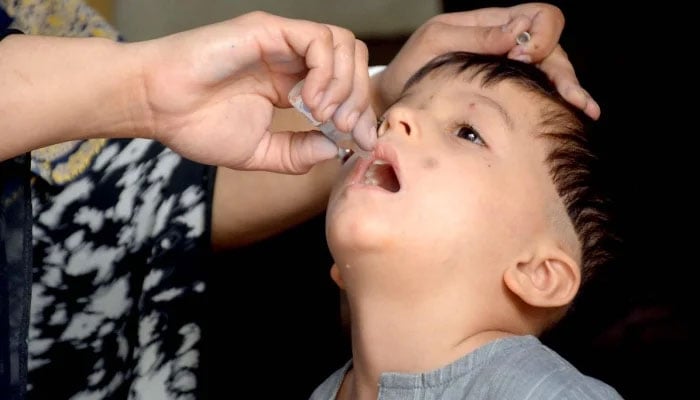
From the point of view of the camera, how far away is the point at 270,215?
123 cm

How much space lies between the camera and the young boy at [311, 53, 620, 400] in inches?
36.3

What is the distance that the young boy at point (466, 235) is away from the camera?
92 centimetres

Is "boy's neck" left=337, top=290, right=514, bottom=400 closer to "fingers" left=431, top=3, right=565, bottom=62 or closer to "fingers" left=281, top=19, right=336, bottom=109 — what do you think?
"fingers" left=281, top=19, right=336, bottom=109

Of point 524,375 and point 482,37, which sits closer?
point 524,375

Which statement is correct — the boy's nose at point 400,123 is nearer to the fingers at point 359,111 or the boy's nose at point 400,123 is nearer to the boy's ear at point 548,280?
the fingers at point 359,111

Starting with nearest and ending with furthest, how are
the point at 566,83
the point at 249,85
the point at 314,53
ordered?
the point at 314,53 → the point at 249,85 → the point at 566,83

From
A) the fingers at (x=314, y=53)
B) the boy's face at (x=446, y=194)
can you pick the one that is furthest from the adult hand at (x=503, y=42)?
the fingers at (x=314, y=53)

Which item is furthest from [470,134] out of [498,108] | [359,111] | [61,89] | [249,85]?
[61,89]

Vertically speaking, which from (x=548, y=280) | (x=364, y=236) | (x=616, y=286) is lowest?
(x=616, y=286)

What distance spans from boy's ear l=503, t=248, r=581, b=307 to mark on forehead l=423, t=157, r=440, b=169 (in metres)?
0.16

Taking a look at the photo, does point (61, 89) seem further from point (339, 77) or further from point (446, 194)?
point (446, 194)

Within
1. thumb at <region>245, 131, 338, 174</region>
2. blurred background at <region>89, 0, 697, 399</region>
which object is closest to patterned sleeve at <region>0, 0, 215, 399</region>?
blurred background at <region>89, 0, 697, 399</region>

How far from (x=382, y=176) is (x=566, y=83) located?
0.29 meters

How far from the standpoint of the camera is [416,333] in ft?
3.19
